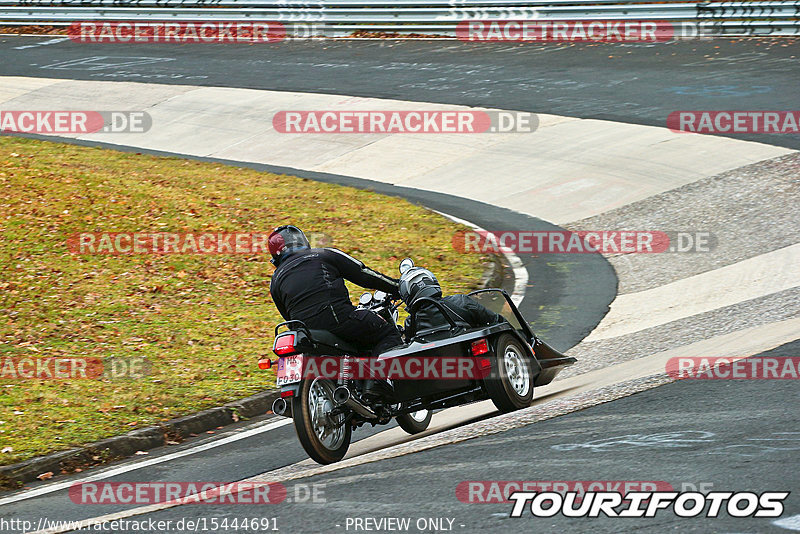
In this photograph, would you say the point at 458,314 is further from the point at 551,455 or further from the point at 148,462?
the point at 148,462

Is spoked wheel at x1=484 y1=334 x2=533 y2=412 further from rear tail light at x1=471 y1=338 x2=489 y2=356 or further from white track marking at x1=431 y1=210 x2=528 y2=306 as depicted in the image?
white track marking at x1=431 y1=210 x2=528 y2=306

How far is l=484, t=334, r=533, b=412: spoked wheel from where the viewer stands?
26.8 ft

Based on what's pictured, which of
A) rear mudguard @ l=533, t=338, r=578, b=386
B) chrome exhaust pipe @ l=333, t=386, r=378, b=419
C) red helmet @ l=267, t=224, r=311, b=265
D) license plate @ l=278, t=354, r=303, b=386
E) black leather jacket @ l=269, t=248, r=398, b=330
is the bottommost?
rear mudguard @ l=533, t=338, r=578, b=386

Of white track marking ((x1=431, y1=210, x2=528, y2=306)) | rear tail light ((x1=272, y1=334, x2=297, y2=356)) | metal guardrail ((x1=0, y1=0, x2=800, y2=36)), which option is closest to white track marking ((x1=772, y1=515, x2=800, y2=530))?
rear tail light ((x1=272, y1=334, x2=297, y2=356))

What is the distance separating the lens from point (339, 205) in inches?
697

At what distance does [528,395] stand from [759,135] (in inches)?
474

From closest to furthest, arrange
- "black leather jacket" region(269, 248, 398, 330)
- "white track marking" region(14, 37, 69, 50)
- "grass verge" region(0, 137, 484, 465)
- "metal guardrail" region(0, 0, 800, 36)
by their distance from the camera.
Answer: "black leather jacket" region(269, 248, 398, 330), "grass verge" region(0, 137, 484, 465), "metal guardrail" region(0, 0, 800, 36), "white track marking" region(14, 37, 69, 50)

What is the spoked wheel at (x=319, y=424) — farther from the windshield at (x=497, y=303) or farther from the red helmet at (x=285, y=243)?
the windshield at (x=497, y=303)

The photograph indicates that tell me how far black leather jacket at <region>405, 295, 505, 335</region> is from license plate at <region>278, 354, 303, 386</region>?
124 centimetres

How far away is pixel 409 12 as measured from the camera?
29281mm

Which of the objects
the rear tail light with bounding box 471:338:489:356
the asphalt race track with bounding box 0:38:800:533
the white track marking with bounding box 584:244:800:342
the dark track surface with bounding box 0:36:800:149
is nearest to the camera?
the asphalt race track with bounding box 0:38:800:533

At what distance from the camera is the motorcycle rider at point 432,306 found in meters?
8.30

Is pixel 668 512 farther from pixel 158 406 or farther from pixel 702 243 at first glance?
pixel 702 243

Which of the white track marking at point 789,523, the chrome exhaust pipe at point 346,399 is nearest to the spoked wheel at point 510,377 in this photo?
the chrome exhaust pipe at point 346,399
